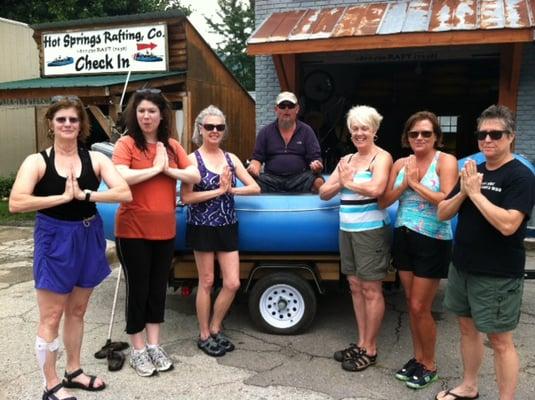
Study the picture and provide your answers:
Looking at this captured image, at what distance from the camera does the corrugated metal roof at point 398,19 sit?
6.25 m

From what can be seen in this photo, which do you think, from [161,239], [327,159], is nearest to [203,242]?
[161,239]

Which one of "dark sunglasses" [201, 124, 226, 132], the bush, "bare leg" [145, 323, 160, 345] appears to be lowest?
"bare leg" [145, 323, 160, 345]

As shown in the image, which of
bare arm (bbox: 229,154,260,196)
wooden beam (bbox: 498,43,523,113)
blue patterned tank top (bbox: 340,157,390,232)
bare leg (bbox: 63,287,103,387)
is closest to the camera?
bare leg (bbox: 63,287,103,387)

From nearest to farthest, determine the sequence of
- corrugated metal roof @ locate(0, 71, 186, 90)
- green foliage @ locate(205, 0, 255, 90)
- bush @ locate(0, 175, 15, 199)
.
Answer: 1. corrugated metal roof @ locate(0, 71, 186, 90)
2. bush @ locate(0, 175, 15, 199)
3. green foliage @ locate(205, 0, 255, 90)

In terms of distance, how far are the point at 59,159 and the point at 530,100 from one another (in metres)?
6.66

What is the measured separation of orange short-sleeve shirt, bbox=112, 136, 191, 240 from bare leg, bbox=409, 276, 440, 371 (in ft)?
5.18

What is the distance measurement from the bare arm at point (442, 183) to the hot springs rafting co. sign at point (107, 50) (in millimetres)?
8188

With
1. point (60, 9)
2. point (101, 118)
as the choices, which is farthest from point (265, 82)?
point (60, 9)

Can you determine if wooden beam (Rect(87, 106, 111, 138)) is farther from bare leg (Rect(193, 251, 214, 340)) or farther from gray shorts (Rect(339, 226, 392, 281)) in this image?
gray shorts (Rect(339, 226, 392, 281))

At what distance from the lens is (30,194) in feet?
9.05

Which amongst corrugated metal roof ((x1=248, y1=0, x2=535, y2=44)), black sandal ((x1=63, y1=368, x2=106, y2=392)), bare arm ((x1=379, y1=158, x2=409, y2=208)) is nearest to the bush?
corrugated metal roof ((x1=248, y1=0, x2=535, y2=44))

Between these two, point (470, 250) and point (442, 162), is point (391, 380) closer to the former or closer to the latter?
point (470, 250)

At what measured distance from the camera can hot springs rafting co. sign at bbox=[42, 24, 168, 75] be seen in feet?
33.9

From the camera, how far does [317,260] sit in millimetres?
4121
